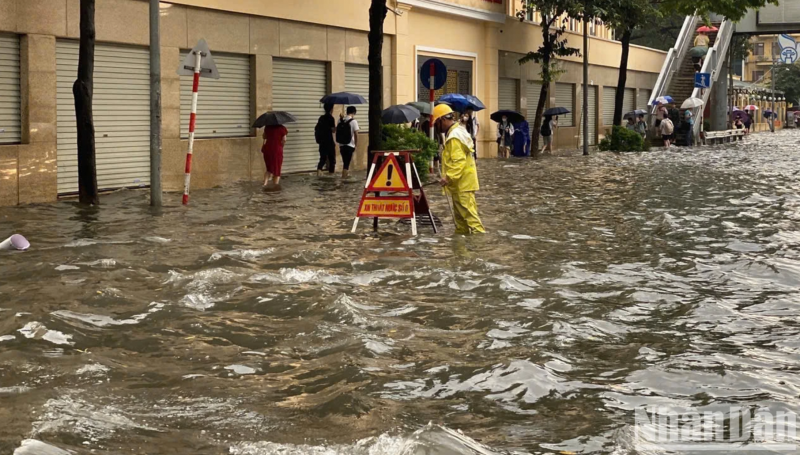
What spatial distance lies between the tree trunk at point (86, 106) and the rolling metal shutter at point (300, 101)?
8.44 meters

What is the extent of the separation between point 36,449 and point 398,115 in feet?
70.0

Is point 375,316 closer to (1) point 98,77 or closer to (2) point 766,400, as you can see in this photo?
(2) point 766,400

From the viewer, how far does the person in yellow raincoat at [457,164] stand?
12.7 m

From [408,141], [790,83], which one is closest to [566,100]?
[408,141]

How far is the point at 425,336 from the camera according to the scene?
7512 millimetres

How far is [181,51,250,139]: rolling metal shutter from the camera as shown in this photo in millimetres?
22609

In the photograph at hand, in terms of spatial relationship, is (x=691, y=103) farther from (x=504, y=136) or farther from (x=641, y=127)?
(x=504, y=136)

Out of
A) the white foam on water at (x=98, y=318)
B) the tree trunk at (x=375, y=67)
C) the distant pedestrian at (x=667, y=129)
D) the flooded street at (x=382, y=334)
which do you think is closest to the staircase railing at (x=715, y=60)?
the distant pedestrian at (x=667, y=129)

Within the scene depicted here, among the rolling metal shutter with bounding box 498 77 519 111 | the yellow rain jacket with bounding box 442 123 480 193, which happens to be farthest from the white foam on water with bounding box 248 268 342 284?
the rolling metal shutter with bounding box 498 77 519 111

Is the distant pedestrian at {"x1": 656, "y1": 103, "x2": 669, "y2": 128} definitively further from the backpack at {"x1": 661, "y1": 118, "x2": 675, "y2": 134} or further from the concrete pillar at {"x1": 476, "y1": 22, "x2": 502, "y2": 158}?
the concrete pillar at {"x1": 476, "y1": 22, "x2": 502, "y2": 158}

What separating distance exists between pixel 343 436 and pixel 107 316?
135 inches

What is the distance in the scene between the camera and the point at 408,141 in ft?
77.8

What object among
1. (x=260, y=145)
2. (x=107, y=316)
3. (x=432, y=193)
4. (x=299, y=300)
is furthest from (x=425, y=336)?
(x=260, y=145)

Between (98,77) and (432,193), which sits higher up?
(98,77)
